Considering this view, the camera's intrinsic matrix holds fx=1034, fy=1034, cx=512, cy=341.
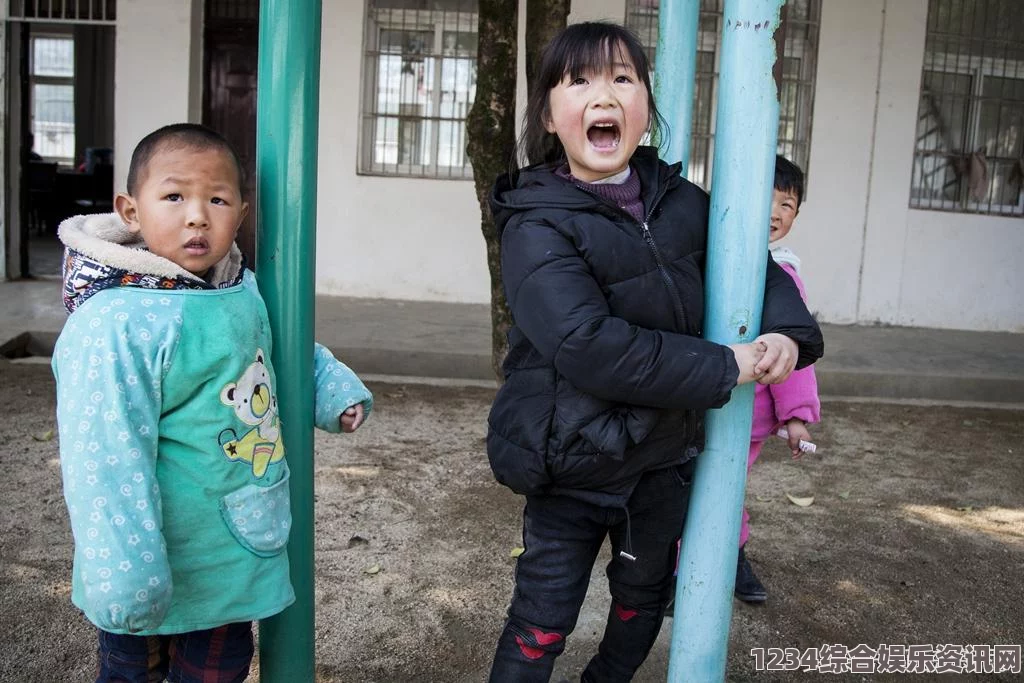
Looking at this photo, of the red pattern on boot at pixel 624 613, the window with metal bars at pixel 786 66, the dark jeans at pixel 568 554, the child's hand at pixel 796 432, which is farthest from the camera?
the window with metal bars at pixel 786 66

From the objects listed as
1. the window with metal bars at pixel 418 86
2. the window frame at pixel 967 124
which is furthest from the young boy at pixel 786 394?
the window frame at pixel 967 124

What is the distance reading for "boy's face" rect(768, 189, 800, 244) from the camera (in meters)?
2.80

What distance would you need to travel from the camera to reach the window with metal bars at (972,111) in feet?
26.1

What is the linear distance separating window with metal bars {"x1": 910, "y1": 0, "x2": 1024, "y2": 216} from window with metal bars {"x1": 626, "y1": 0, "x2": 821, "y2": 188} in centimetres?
89

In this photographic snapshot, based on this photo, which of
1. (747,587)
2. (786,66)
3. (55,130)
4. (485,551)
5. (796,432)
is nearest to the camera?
(796,432)

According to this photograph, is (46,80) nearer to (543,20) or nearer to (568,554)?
(543,20)

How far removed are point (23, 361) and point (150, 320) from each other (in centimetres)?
483

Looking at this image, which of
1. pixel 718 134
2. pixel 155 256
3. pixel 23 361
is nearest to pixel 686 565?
pixel 718 134

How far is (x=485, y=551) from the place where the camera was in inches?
132

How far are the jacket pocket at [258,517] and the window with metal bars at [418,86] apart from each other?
6.46 meters

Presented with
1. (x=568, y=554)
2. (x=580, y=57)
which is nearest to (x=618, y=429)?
(x=568, y=554)

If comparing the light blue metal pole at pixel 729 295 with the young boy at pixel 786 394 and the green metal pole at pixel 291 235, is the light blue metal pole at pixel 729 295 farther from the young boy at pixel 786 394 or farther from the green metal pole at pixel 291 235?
the green metal pole at pixel 291 235

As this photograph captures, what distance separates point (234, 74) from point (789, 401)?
6908 millimetres

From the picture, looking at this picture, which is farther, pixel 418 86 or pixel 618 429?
pixel 418 86
